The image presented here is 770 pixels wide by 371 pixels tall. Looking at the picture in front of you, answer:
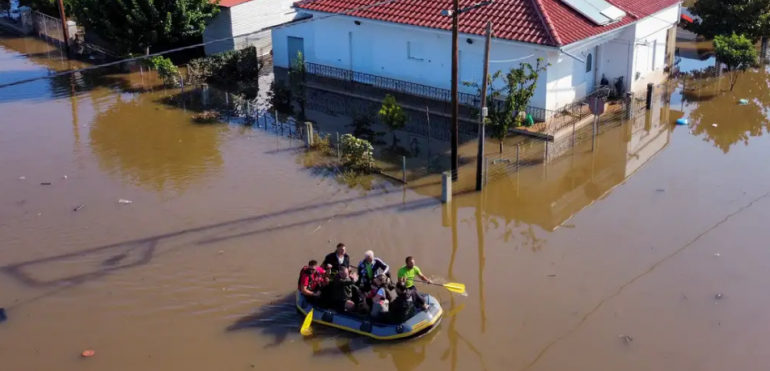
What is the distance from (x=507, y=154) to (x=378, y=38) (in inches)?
323

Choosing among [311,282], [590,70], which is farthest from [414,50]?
[311,282]

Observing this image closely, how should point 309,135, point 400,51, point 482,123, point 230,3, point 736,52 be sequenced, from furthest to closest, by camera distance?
point 230,3
point 736,52
point 400,51
point 309,135
point 482,123

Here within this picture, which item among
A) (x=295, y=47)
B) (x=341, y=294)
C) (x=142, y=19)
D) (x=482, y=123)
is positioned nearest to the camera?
(x=341, y=294)

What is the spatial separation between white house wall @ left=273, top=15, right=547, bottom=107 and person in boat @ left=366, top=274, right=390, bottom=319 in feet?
39.7

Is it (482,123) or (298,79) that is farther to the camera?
(298,79)

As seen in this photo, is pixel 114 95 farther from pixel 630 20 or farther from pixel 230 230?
pixel 630 20

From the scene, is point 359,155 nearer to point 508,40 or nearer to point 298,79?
point 508,40

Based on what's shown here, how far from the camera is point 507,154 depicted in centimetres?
2244

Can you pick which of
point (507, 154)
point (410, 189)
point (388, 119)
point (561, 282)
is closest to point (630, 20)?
point (507, 154)

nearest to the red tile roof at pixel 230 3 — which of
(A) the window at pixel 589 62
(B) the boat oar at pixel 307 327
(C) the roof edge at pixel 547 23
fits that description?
(C) the roof edge at pixel 547 23

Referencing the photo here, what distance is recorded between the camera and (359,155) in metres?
21.4

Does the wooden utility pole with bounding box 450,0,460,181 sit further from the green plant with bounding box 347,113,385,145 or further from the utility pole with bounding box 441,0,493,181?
the green plant with bounding box 347,113,385,145

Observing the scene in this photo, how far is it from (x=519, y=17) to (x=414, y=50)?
4.22 meters

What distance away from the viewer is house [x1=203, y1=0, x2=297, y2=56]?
111 feet
